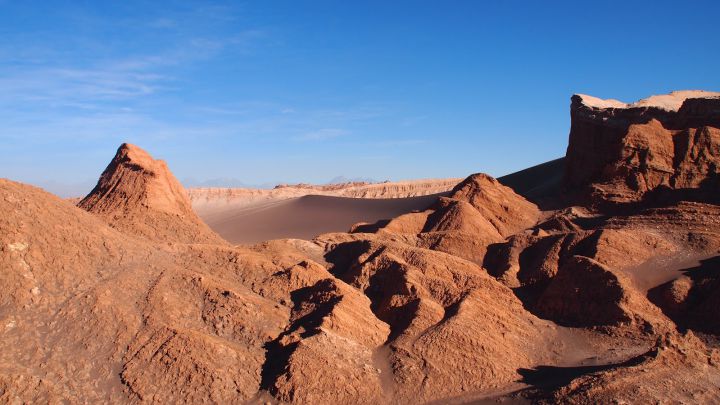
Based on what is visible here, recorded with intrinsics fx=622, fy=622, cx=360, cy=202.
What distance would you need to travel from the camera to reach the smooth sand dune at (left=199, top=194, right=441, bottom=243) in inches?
1905

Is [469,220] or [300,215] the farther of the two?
[300,215]

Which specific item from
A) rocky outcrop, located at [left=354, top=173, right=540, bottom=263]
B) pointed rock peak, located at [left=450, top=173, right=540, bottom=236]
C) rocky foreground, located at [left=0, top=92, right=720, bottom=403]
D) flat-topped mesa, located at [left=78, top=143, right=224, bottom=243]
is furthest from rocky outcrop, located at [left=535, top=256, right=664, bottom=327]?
flat-topped mesa, located at [left=78, top=143, right=224, bottom=243]

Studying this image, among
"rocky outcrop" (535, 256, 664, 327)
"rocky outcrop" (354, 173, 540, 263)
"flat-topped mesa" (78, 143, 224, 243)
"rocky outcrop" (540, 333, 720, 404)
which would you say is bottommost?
"rocky outcrop" (540, 333, 720, 404)

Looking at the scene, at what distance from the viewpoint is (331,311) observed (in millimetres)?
14406

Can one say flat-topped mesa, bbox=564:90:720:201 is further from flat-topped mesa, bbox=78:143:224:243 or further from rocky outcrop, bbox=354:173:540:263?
flat-topped mesa, bbox=78:143:224:243

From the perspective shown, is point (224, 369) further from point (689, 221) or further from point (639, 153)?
point (639, 153)

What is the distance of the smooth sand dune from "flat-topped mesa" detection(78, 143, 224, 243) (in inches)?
935

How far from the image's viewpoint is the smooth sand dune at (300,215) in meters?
48.4

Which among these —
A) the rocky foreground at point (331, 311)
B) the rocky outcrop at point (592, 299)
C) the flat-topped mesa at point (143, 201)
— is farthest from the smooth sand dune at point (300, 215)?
the rocky outcrop at point (592, 299)

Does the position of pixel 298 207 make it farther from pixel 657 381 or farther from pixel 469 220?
pixel 657 381

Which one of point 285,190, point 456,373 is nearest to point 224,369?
point 456,373

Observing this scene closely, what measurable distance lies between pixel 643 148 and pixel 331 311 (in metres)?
21.1

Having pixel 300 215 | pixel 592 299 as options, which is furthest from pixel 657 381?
pixel 300 215

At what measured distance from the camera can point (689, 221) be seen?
2241 centimetres
